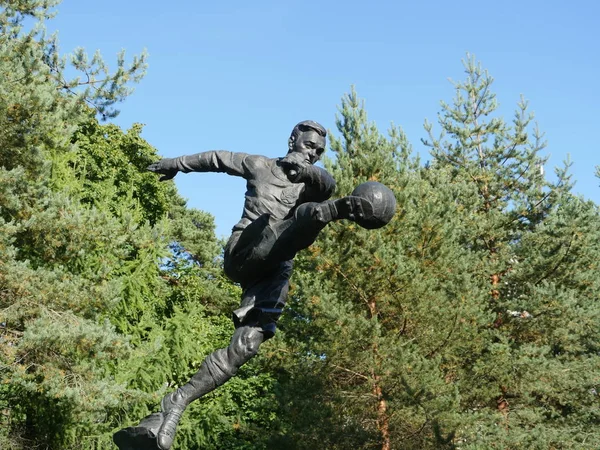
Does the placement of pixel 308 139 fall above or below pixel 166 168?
above

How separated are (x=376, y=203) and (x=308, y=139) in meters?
0.93

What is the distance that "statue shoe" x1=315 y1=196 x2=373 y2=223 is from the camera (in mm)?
3605

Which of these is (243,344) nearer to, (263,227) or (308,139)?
(263,227)

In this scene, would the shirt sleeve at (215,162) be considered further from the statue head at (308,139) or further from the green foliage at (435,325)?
the green foliage at (435,325)

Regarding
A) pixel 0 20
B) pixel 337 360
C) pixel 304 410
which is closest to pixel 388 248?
pixel 337 360

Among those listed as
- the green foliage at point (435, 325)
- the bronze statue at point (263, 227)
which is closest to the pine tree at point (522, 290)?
the green foliage at point (435, 325)

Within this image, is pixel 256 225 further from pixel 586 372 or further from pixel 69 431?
pixel 586 372

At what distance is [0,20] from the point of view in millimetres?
12453

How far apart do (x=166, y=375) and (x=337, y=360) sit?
5.85 m

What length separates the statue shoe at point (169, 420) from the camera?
3594mm

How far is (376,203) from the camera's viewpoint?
3619 millimetres

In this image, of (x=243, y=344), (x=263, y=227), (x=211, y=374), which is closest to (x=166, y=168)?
(x=263, y=227)

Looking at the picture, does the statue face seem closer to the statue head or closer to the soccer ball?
the statue head

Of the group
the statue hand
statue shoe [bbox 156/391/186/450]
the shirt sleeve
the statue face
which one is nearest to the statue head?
the statue face
